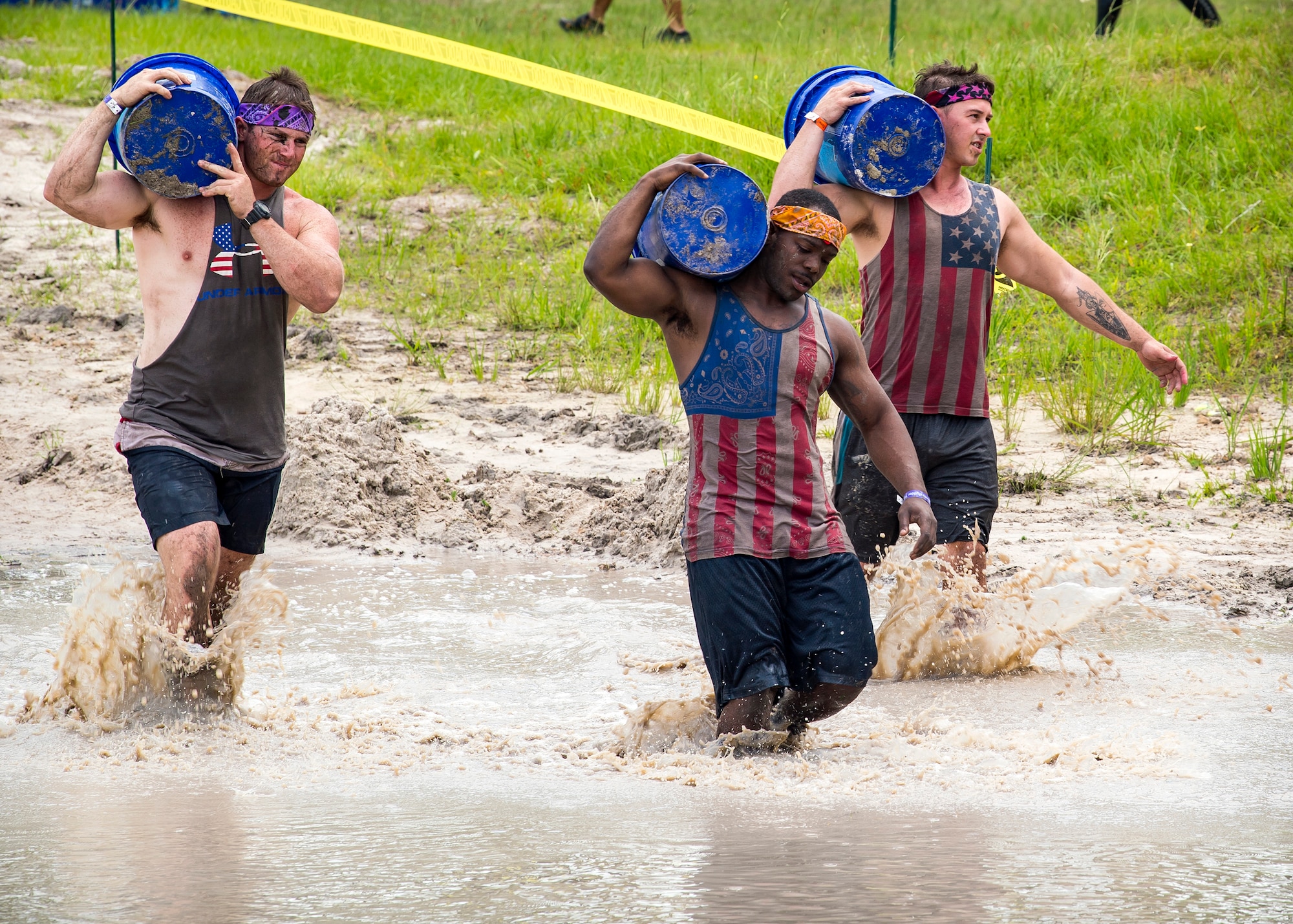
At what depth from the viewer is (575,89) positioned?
8969 mm

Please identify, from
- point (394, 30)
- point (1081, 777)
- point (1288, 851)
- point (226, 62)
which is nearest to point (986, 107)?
point (1081, 777)

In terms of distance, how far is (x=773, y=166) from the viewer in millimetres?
A: 9750

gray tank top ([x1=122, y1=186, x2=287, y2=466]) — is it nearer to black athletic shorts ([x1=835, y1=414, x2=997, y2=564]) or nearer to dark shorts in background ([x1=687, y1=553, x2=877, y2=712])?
dark shorts in background ([x1=687, y1=553, x2=877, y2=712])

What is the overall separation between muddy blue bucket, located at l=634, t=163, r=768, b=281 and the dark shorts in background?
747 mm

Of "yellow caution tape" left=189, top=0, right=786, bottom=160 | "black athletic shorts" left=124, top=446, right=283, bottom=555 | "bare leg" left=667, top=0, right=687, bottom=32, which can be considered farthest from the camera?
"bare leg" left=667, top=0, right=687, bottom=32

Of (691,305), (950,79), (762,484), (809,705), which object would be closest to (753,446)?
(762,484)

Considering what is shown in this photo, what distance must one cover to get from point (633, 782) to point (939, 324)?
1831 millimetres

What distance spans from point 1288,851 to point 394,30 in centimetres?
752

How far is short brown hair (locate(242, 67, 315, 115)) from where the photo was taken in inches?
163

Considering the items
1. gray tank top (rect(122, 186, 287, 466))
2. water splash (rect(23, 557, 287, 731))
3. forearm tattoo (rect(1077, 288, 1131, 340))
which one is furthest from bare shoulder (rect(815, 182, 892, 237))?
water splash (rect(23, 557, 287, 731))

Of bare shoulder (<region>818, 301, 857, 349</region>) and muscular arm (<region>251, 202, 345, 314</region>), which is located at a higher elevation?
muscular arm (<region>251, 202, 345, 314</region>)

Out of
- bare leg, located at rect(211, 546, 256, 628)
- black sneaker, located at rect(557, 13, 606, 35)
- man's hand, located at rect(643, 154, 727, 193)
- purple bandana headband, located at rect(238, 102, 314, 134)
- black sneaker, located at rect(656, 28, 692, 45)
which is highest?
black sneaker, located at rect(557, 13, 606, 35)

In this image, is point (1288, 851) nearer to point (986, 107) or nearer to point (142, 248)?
point (986, 107)

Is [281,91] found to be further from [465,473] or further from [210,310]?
[465,473]
